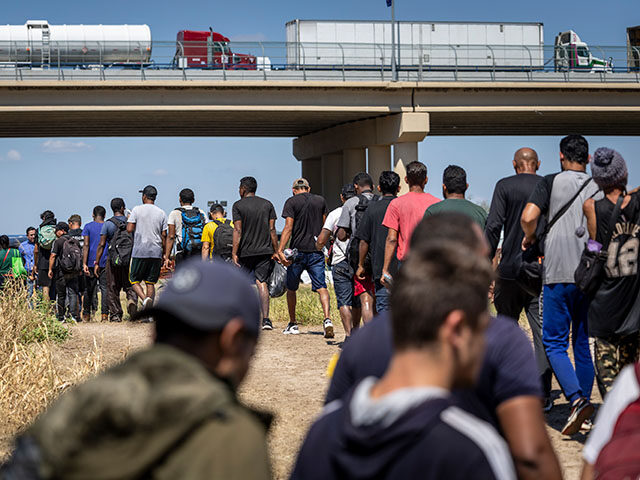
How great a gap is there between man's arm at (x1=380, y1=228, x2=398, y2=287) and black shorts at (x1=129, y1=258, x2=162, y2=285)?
647cm

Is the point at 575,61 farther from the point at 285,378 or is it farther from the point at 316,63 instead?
the point at 285,378

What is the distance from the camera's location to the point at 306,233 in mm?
12406

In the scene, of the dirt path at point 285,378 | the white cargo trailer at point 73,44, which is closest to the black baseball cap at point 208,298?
the dirt path at point 285,378

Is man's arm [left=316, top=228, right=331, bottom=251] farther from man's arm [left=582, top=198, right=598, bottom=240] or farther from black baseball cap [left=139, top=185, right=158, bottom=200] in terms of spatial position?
man's arm [left=582, top=198, right=598, bottom=240]

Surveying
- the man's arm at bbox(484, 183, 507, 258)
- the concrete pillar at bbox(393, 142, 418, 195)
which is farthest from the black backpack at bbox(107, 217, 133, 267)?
the concrete pillar at bbox(393, 142, 418, 195)

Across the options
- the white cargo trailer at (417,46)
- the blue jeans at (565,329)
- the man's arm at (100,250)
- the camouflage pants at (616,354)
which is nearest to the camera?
the camouflage pants at (616,354)

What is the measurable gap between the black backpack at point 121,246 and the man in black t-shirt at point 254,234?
2.82m

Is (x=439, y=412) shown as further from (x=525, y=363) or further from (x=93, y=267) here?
(x=93, y=267)

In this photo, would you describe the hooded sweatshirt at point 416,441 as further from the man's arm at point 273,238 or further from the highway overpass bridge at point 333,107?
the highway overpass bridge at point 333,107

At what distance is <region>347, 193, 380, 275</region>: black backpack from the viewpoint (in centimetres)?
997

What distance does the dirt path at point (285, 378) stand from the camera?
6.48 meters

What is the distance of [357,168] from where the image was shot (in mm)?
41844

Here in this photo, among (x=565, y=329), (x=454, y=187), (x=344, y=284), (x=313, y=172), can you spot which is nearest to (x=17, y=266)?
(x=344, y=284)

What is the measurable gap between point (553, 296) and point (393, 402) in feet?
16.0
